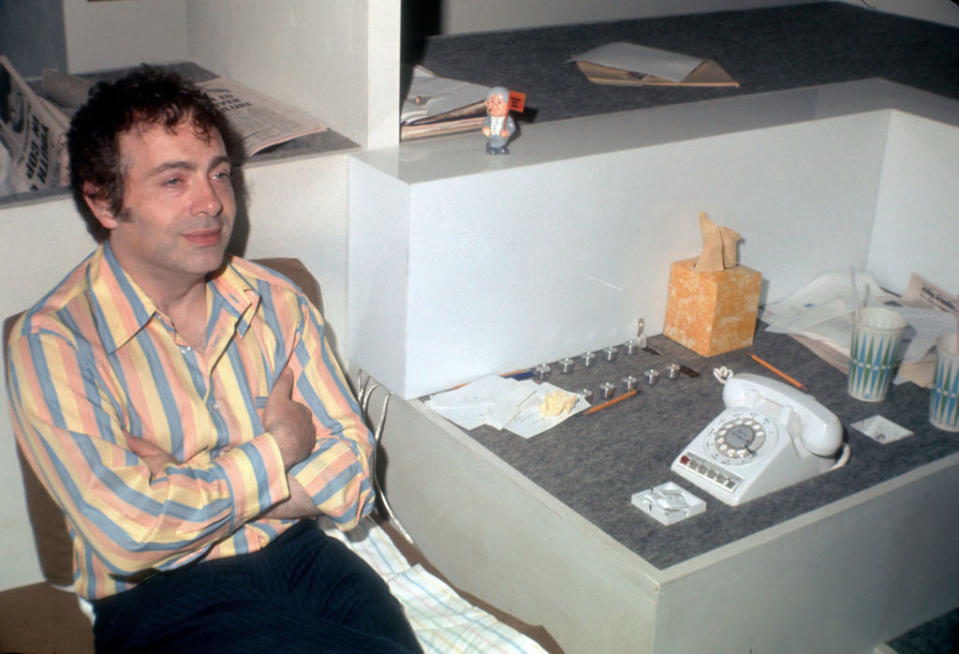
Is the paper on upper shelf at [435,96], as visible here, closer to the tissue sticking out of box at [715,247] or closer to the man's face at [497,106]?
the man's face at [497,106]

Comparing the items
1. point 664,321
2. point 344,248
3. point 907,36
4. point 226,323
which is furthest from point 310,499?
point 907,36

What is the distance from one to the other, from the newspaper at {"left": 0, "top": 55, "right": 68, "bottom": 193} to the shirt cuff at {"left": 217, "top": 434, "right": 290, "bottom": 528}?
531 mm

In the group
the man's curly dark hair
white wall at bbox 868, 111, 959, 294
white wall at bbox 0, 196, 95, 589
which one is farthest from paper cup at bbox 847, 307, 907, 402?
white wall at bbox 0, 196, 95, 589

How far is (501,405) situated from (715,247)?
0.50 m

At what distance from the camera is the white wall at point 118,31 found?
297 centimetres

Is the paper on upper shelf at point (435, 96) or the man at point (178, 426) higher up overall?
the paper on upper shelf at point (435, 96)

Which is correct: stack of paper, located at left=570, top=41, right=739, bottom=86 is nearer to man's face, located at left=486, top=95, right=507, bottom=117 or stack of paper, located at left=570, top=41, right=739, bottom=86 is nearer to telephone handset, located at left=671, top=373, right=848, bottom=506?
man's face, located at left=486, top=95, right=507, bottom=117

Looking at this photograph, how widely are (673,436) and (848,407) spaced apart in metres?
0.35

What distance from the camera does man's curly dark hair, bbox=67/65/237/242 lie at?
1.34 m

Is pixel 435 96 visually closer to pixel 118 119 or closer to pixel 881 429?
pixel 118 119

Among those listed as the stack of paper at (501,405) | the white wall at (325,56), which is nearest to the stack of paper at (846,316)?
the stack of paper at (501,405)

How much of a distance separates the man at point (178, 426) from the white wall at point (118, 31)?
1755 millimetres

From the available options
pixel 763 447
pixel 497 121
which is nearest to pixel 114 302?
pixel 497 121

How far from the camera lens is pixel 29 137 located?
1.76 m
